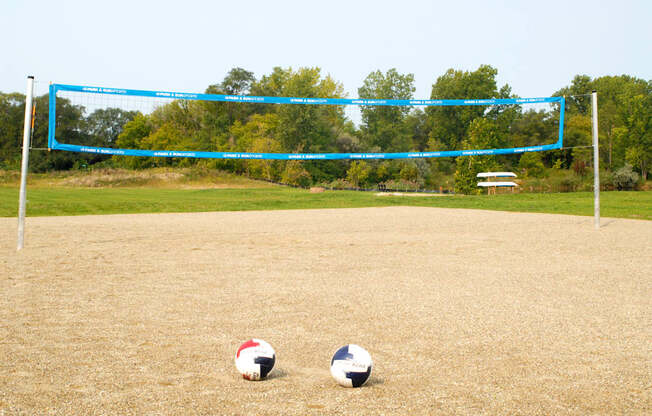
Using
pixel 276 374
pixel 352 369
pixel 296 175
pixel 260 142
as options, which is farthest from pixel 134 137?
pixel 352 369

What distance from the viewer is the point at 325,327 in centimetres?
432

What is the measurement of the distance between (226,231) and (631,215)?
40.2 ft

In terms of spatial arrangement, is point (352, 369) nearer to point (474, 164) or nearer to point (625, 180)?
point (625, 180)

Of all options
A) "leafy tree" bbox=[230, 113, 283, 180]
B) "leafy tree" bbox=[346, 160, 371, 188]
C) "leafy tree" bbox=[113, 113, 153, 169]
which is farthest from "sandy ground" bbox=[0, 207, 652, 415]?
"leafy tree" bbox=[346, 160, 371, 188]

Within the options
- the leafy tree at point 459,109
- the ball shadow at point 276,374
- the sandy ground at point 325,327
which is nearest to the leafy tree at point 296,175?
the leafy tree at point 459,109

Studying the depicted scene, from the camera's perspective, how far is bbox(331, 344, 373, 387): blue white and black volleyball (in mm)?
3029

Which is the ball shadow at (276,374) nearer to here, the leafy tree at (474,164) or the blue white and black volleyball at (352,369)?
the blue white and black volleyball at (352,369)

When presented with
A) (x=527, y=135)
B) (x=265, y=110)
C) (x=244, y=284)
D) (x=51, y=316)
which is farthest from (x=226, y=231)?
(x=527, y=135)

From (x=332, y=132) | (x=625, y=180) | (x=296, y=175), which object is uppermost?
(x=332, y=132)

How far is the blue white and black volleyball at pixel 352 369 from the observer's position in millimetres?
3029

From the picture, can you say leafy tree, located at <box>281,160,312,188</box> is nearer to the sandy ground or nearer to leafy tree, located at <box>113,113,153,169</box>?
leafy tree, located at <box>113,113,153,169</box>

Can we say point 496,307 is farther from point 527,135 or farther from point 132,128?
point 527,135

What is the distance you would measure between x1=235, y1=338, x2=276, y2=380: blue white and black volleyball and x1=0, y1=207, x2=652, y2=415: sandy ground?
0.08m

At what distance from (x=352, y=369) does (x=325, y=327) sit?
1307mm
